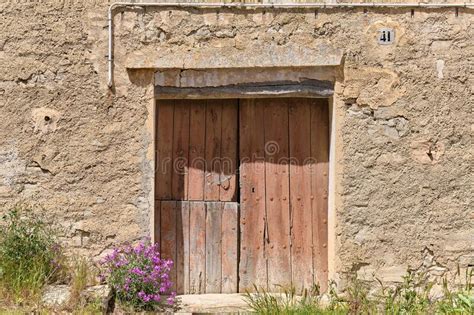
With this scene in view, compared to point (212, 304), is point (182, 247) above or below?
above

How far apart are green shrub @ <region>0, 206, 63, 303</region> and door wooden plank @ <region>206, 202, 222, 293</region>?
1.27 m

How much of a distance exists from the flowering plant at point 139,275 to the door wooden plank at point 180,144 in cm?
68

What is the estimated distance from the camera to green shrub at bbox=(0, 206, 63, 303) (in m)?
5.08

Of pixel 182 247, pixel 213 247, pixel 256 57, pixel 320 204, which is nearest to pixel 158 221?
pixel 182 247


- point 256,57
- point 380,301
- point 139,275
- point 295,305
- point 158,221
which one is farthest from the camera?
point 158,221

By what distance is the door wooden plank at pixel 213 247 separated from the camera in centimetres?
573

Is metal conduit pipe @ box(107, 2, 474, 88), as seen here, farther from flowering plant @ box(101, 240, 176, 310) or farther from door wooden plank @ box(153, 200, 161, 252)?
flowering plant @ box(101, 240, 176, 310)

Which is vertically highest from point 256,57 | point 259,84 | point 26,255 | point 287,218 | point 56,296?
point 256,57

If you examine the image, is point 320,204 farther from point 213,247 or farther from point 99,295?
point 99,295

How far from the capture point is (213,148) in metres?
5.77

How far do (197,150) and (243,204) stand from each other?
629mm

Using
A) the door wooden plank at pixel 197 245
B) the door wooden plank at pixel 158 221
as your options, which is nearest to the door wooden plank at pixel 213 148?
the door wooden plank at pixel 197 245

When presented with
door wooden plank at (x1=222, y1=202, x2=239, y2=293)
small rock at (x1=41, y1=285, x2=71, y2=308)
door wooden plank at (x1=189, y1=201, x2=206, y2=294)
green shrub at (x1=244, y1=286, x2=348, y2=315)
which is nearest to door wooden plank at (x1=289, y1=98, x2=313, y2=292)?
green shrub at (x1=244, y1=286, x2=348, y2=315)

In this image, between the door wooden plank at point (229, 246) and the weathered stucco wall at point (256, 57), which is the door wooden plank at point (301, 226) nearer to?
the weathered stucco wall at point (256, 57)
